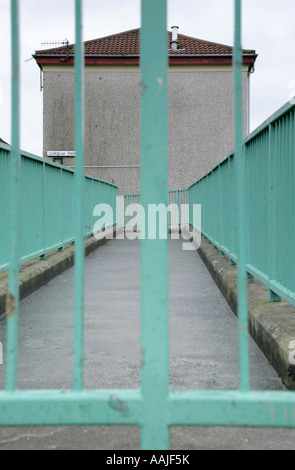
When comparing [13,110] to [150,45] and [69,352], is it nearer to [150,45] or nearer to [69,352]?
[150,45]

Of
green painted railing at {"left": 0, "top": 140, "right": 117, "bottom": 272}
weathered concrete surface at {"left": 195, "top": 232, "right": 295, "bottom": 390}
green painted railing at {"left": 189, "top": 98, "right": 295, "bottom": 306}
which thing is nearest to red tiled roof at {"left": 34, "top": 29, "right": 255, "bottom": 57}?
green painted railing at {"left": 0, "top": 140, "right": 117, "bottom": 272}

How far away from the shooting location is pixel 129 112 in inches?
942

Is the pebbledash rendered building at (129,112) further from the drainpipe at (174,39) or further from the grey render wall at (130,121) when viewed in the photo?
the drainpipe at (174,39)

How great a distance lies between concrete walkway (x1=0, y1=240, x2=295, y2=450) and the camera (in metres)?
2.36

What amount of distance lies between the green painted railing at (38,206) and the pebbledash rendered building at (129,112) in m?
14.2

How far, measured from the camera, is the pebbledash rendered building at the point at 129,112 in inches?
944

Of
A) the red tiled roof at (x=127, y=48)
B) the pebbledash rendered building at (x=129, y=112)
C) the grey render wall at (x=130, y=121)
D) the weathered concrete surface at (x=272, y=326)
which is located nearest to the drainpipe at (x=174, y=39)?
the red tiled roof at (x=127, y=48)

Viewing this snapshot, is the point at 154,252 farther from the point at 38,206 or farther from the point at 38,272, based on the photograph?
the point at 38,206

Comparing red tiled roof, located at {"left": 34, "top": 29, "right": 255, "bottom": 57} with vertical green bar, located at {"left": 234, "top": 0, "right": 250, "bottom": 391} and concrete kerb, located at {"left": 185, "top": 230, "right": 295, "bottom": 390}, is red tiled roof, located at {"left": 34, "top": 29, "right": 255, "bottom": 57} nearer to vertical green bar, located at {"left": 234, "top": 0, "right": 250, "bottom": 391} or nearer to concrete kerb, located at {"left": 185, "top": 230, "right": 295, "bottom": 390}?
concrete kerb, located at {"left": 185, "top": 230, "right": 295, "bottom": 390}

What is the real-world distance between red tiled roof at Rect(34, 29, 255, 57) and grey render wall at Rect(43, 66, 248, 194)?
0.70 m

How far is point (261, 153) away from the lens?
4578 millimetres

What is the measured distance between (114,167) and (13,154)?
73.3 feet

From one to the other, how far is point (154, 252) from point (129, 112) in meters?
22.6
